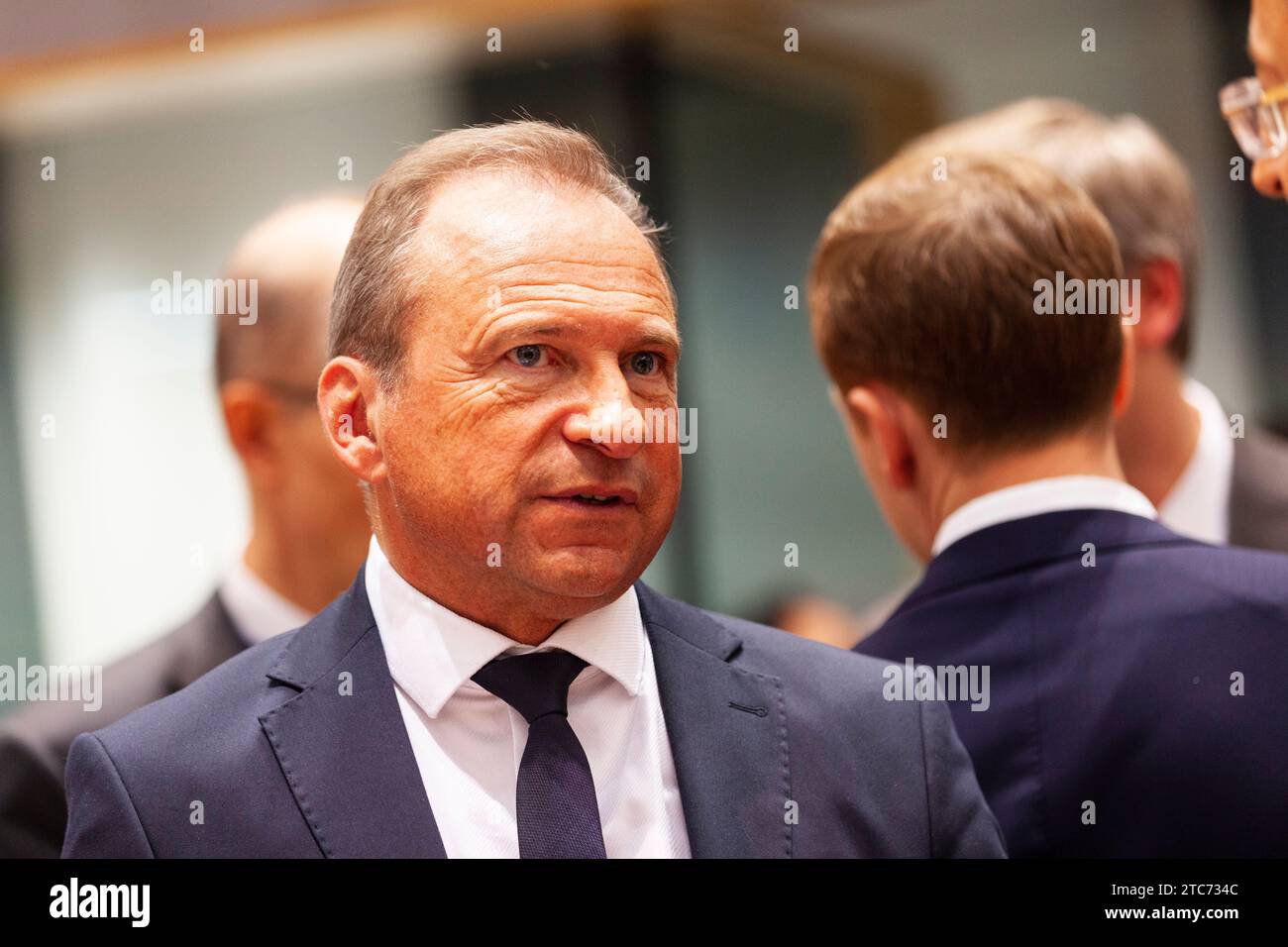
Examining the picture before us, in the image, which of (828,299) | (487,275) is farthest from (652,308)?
(828,299)

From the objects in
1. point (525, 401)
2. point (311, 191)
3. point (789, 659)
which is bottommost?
point (789, 659)

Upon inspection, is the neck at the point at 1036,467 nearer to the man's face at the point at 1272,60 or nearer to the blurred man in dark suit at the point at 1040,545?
the blurred man in dark suit at the point at 1040,545

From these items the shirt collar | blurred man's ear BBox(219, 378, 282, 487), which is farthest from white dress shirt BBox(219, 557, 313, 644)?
the shirt collar

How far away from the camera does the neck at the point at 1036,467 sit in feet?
6.43

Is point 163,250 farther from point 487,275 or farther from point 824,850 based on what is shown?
point 824,850

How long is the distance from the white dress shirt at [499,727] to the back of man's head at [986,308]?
1.87 ft

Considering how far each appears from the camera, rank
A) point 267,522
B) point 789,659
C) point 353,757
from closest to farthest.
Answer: point 353,757
point 789,659
point 267,522

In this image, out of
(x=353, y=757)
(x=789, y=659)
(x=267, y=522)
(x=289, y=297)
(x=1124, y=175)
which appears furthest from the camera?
(x=1124, y=175)

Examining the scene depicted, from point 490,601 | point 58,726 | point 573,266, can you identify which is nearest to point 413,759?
point 490,601

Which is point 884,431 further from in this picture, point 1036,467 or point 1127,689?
point 1127,689

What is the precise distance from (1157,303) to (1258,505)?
0.36 meters

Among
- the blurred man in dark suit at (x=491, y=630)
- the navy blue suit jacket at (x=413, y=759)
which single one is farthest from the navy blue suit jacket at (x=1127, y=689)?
the blurred man in dark suit at (x=491, y=630)

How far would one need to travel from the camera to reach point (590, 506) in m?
1.61

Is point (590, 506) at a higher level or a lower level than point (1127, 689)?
higher
